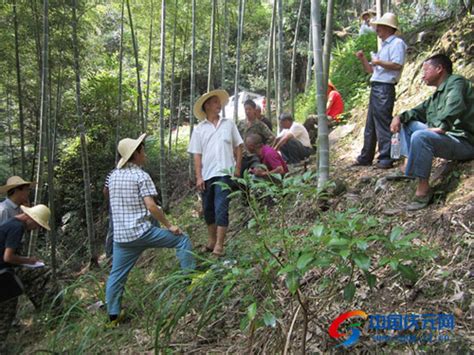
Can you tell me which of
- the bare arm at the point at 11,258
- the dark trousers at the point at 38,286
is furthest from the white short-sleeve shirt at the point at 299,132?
the bare arm at the point at 11,258

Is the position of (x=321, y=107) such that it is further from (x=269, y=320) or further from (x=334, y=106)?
(x=334, y=106)

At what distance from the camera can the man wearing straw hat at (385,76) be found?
3385 mm

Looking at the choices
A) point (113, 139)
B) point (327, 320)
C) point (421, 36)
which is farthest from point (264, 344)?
point (113, 139)

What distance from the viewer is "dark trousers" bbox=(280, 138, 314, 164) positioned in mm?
5312

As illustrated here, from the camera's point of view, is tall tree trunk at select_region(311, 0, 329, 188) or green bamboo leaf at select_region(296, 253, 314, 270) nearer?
green bamboo leaf at select_region(296, 253, 314, 270)

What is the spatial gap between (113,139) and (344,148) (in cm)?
578

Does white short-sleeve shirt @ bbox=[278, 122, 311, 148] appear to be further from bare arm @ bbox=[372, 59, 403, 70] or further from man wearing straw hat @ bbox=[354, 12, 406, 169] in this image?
bare arm @ bbox=[372, 59, 403, 70]

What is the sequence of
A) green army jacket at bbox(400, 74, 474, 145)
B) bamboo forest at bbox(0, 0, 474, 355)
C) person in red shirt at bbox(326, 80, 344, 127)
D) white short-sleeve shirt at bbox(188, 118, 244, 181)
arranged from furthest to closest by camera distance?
person in red shirt at bbox(326, 80, 344, 127)
white short-sleeve shirt at bbox(188, 118, 244, 181)
green army jacket at bbox(400, 74, 474, 145)
bamboo forest at bbox(0, 0, 474, 355)

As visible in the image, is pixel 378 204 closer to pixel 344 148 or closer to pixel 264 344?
pixel 264 344

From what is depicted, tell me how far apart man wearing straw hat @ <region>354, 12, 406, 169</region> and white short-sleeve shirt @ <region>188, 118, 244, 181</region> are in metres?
1.35

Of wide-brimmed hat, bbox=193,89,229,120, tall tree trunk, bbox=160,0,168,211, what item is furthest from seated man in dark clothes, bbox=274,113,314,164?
tall tree trunk, bbox=160,0,168,211

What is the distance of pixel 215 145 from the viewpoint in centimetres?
329

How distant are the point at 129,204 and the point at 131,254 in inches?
14.9

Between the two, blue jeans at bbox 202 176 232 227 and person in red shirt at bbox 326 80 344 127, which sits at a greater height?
person in red shirt at bbox 326 80 344 127
